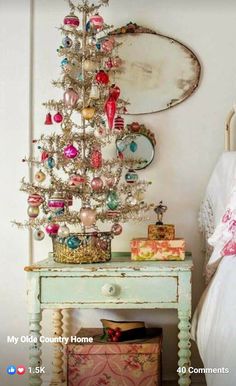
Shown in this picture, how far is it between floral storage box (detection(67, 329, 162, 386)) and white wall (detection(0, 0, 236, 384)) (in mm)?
344

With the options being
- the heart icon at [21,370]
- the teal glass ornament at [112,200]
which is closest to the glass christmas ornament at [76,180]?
the teal glass ornament at [112,200]

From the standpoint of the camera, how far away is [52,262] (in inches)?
80.4

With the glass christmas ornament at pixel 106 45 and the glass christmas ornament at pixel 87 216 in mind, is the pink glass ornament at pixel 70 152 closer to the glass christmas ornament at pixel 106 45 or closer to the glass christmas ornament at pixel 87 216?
the glass christmas ornament at pixel 87 216

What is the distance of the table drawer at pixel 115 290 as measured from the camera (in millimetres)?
1915

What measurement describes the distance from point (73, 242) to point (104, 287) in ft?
0.60

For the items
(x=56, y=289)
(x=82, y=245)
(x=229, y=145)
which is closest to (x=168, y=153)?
(x=229, y=145)

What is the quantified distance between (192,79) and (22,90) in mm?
669

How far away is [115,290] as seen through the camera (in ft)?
6.28

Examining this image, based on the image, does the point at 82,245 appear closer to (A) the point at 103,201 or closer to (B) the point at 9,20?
(A) the point at 103,201

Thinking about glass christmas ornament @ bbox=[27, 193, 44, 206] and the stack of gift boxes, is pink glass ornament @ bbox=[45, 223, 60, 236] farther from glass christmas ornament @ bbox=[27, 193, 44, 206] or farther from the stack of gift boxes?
the stack of gift boxes

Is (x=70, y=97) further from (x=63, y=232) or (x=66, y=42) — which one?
(x=63, y=232)

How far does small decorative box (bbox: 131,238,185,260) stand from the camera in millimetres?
2021

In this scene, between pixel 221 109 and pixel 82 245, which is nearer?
pixel 82 245

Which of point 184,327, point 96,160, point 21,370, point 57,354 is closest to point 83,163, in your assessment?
point 96,160
